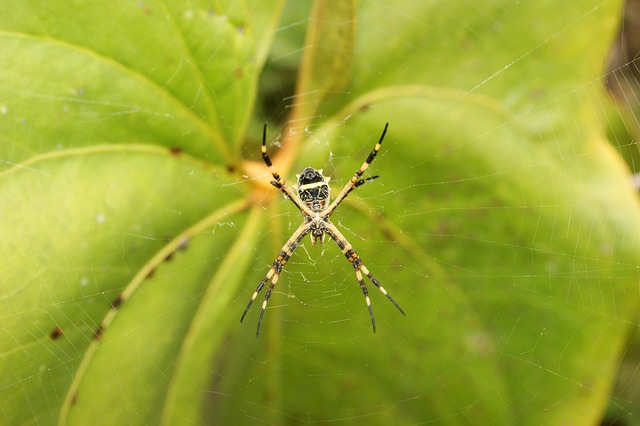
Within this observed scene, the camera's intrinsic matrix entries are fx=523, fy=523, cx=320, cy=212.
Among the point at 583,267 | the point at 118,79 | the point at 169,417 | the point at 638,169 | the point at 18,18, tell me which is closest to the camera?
the point at 18,18

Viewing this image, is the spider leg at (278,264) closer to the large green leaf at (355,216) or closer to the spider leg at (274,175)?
the large green leaf at (355,216)

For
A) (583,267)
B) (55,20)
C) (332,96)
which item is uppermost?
(55,20)

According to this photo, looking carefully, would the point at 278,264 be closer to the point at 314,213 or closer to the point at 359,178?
the point at 314,213

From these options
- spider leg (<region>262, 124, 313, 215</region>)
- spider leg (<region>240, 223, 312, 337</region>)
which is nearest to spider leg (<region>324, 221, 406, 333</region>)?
spider leg (<region>240, 223, 312, 337</region>)

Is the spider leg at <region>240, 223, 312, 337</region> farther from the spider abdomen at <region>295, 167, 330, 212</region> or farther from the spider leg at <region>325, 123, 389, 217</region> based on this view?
the spider leg at <region>325, 123, 389, 217</region>

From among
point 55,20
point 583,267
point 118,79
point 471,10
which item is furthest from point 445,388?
point 55,20

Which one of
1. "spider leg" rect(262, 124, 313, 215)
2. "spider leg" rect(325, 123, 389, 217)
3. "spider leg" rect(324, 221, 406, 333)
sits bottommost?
"spider leg" rect(324, 221, 406, 333)

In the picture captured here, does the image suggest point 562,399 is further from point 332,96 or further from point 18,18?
point 18,18

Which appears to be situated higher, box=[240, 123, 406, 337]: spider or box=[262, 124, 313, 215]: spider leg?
box=[262, 124, 313, 215]: spider leg
